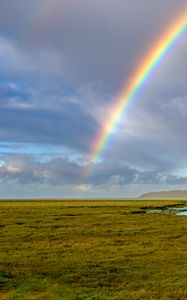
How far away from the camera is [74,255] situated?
90.2ft

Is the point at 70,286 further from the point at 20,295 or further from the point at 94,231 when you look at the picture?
the point at 94,231

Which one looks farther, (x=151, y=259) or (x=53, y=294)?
(x=151, y=259)

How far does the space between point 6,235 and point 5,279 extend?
19629 mm

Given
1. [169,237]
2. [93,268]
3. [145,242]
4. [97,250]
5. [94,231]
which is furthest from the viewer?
[94,231]

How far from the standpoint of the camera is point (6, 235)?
3847 cm

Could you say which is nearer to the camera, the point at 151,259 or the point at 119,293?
the point at 119,293

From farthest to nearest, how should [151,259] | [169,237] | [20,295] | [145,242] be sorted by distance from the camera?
[169,237] < [145,242] < [151,259] < [20,295]

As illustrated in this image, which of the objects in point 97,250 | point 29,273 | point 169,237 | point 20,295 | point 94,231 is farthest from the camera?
point 94,231

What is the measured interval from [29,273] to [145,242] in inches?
562

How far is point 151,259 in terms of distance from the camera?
26031 mm

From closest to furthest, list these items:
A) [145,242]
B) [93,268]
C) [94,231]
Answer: [93,268]
[145,242]
[94,231]

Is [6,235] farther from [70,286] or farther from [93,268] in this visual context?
[70,286]

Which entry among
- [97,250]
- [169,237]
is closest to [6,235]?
[97,250]

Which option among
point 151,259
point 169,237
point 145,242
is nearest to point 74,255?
point 151,259
